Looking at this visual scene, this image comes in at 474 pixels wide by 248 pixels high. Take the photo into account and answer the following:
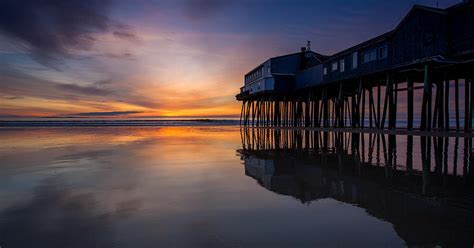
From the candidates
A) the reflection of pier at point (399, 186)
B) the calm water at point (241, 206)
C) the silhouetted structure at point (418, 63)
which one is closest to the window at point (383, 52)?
the silhouetted structure at point (418, 63)

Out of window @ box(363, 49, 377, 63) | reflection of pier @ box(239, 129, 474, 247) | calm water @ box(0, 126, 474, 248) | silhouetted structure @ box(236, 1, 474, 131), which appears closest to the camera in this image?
calm water @ box(0, 126, 474, 248)

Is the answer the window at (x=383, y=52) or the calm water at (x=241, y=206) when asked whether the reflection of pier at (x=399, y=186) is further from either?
the window at (x=383, y=52)

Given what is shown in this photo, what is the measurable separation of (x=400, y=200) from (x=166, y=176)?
5.43 m

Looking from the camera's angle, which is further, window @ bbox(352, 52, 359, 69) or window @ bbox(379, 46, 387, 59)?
window @ bbox(352, 52, 359, 69)

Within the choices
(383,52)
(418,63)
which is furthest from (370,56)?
(418,63)

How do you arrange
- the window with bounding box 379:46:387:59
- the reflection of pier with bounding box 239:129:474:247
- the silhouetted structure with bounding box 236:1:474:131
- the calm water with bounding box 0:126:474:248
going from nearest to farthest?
the calm water with bounding box 0:126:474:248 → the reflection of pier with bounding box 239:129:474:247 → the silhouetted structure with bounding box 236:1:474:131 → the window with bounding box 379:46:387:59

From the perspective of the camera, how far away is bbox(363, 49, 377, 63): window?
23.5 meters

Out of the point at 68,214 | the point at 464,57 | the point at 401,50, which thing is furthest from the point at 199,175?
the point at 401,50

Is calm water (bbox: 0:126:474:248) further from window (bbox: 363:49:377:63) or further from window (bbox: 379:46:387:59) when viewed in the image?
window (bbox: 363:49:377:63)

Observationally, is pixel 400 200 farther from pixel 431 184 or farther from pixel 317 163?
pixel 317 163

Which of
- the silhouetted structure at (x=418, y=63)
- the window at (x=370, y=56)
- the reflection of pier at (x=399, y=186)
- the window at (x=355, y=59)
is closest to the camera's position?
the reflection of pier at (x=399, y=186)

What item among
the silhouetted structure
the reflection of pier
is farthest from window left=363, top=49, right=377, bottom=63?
the reflection of pier

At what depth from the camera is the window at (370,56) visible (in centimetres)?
2345

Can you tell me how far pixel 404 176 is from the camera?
725 centimetres
